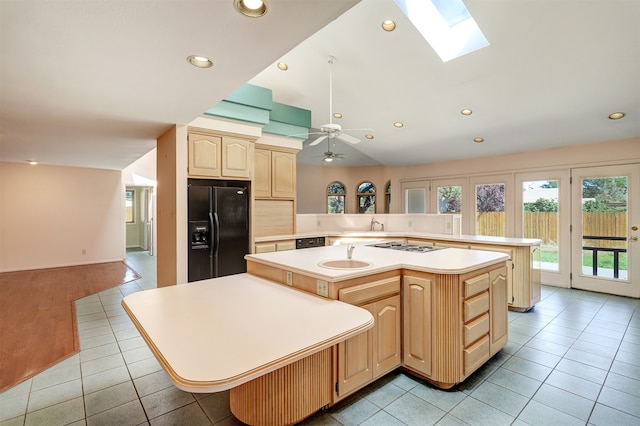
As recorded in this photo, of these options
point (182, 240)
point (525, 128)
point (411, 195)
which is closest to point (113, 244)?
point (182, 240)

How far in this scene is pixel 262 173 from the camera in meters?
4.53

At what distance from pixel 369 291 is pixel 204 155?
2.60 meters

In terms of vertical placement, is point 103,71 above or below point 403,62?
below

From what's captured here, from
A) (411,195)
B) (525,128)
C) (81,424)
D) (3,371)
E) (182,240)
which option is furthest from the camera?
(411,195)

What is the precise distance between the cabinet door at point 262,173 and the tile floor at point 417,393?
2410 mm

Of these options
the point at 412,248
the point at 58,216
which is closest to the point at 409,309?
the point at 412,248

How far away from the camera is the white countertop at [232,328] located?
3.18ft

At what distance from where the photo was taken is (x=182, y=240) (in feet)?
11.0

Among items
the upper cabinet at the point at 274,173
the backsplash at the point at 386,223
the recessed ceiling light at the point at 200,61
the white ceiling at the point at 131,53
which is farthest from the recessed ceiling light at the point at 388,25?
the backsplash at the point at 386,223

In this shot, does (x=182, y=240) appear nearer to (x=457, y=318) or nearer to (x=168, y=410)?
(x=168, y=410)

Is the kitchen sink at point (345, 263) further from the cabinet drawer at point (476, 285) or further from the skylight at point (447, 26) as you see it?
the skylight at point (447, 26)

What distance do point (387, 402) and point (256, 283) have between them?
118 cm

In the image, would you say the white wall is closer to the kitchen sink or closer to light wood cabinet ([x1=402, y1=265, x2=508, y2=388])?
the kitchen sink

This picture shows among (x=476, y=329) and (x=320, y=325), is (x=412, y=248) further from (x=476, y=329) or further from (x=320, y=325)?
(x=320, y=325)
